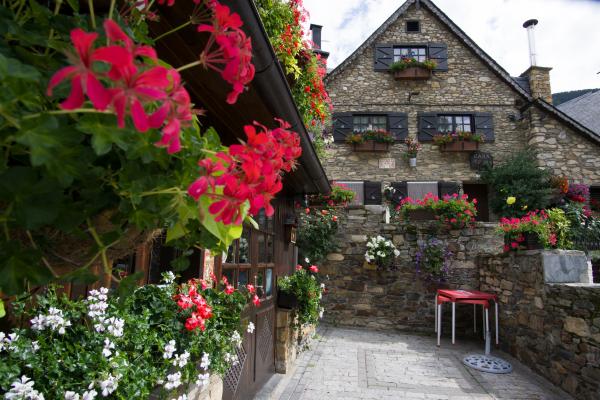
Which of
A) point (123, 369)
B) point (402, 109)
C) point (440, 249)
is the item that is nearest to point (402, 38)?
point (402, 109)

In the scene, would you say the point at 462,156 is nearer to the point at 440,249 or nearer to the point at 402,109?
the point at 402,109

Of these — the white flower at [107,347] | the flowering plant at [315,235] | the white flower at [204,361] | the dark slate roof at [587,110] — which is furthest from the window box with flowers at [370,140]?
the white flower at [107,347]

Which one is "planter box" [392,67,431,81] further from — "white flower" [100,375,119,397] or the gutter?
"white flower" [100,375,119,397]

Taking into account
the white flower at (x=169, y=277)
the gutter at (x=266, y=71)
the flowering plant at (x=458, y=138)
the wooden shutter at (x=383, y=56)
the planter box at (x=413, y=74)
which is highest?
the wooden shutter at (x=383, y=56)

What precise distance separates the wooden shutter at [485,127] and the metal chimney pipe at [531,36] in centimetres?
291

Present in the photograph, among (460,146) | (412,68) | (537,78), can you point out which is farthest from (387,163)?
(537,78)

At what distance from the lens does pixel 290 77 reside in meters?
3.43

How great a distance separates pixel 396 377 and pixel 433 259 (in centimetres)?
358

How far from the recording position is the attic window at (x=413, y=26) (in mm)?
13078

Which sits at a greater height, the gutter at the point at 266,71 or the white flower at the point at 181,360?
the gutter at the point at 266,71

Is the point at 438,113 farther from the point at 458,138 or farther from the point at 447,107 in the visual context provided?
the point at 458,138

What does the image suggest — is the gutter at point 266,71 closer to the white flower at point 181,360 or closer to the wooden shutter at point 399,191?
the white flower at point 181,360

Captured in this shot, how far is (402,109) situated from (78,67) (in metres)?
12.9

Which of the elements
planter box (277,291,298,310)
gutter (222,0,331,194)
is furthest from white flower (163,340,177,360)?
planter box (277,291,298,310)
